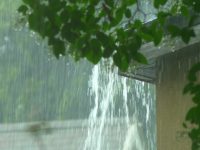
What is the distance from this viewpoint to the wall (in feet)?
13.4

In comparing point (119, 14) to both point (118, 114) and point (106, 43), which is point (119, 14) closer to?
point (106, 43)

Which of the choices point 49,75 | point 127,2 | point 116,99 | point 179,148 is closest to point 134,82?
point 116,99

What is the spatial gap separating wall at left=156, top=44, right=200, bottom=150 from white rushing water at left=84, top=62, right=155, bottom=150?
1.92 feet

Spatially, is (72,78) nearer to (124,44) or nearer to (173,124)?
(173,124)

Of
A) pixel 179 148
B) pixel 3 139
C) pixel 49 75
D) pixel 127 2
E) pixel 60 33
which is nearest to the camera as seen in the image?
pixel 60 33

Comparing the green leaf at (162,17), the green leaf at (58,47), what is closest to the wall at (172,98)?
the green leaf at (162,17)

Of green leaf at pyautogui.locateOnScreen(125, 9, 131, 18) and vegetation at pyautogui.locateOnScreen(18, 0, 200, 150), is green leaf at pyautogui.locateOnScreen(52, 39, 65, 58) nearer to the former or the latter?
vegetation at pyautogui.locateOnScreen(18, 0, 200, 150)

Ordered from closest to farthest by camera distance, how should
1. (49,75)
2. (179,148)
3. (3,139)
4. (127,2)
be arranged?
(127,2) < (179,148) < (3,139) < (49,75)

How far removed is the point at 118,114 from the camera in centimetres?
529

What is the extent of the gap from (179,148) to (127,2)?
2.54 metres

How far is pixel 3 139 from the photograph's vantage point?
15.3 feet

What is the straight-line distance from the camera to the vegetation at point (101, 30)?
1.71m

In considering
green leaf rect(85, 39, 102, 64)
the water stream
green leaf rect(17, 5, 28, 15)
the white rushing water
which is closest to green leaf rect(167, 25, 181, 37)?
green leaf rect(85, 39, 102, 64)

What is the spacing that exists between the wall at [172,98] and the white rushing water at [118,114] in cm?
59
